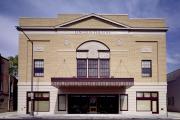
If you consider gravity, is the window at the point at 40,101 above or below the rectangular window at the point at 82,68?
below

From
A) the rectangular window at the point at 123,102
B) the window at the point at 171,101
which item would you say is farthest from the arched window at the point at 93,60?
A: the window at the point at 171,101

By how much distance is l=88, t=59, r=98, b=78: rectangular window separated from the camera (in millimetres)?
47938

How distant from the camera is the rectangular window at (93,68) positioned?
157ft

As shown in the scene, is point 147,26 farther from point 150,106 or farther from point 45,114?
point 45,114

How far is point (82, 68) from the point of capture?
48.1 m

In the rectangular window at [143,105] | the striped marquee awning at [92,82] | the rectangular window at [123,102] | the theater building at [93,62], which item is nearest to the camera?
the striped marquee awning at [92,82]

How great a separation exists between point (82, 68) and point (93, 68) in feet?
4.77

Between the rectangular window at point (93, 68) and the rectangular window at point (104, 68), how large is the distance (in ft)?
1.75

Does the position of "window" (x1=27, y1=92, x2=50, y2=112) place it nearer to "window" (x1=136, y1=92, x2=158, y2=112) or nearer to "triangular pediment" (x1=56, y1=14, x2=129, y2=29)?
"triangular pediment" (x1=56, y1=14, x2=129, y2=29)

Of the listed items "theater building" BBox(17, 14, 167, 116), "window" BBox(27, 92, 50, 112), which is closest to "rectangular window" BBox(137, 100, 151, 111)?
"theater building" BBox(17, 14, 167, 116)

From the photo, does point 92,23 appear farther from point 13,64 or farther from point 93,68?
point 13,64

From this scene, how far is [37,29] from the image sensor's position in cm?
4881

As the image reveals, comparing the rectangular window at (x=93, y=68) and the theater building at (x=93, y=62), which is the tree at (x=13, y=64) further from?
the rectangular window at (x=93, y=68)

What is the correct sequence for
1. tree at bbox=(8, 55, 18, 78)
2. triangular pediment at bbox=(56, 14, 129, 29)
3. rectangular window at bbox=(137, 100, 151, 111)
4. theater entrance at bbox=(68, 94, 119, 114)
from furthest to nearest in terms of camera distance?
tree at bbox=(8, 55, 18, 78) → triangular pediment at bbox=(56, 14, 129, 29) → theater entrance at bbox=(68, 94, 119, 114) → rectangular window at bbox=(137, 100, 151, 111)
